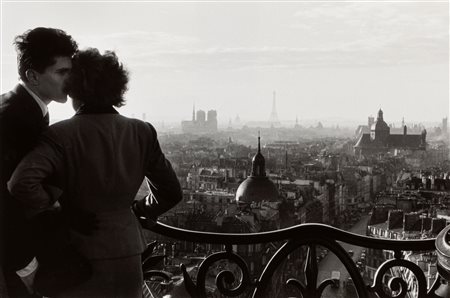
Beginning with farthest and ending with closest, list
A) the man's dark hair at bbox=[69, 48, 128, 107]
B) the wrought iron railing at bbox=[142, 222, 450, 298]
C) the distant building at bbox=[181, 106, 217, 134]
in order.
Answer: the distant building at bbox=[181, 106, 217, 134] < the wrought iron railing at bbox=[142, 222, 450, 298] < the man's dark hair at bbox=[69, 48, 128, 107]

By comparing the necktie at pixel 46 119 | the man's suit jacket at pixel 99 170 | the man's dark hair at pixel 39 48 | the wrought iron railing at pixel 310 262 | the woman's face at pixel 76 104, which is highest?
the man's dark hair at pixel 39 48

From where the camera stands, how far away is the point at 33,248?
4.81 ft

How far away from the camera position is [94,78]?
4.96 ft

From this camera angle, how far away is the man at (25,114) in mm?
1445

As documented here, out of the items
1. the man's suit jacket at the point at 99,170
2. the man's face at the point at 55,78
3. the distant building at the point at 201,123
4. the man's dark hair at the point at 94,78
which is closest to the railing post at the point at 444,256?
the man's suit jacket at the point at 99,170

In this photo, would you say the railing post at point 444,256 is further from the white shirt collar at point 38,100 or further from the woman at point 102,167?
the white shirt collar at point 38,100

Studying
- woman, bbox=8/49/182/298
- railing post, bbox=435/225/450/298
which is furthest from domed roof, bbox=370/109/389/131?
woman, bbox=8/49/182/298

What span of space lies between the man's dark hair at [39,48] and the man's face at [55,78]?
0.01m

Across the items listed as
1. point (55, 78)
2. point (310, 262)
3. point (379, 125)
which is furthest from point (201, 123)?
point (55, 78)

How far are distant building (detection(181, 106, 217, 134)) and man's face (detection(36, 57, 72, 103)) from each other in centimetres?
4028

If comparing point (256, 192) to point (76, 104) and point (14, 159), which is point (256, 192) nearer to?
point (76, 104)

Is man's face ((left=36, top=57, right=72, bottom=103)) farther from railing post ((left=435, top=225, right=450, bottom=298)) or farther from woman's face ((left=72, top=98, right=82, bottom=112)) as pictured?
railing post ((left=435, top=225, right=450, bottom=298))

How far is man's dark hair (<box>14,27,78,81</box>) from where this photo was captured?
1524 mm

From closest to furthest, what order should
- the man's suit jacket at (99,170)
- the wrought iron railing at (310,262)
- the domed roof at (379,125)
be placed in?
Answer: 1. the man's suit jacket at (99,170)
2. the wrought iron railing at (310,262)
3. the domed roof at (379,125)
